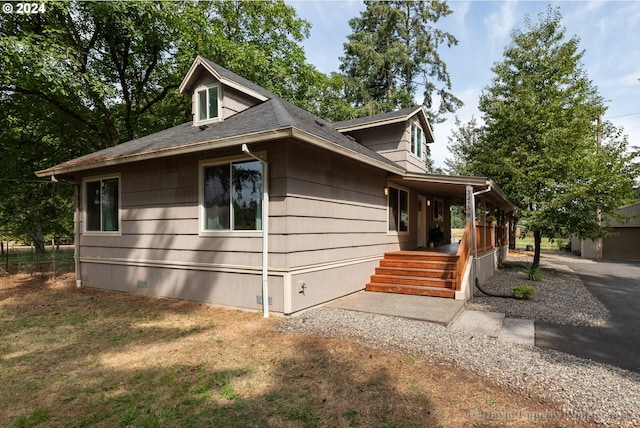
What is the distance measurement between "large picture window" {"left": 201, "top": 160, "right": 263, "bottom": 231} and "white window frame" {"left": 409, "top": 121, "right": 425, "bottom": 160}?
6.72m

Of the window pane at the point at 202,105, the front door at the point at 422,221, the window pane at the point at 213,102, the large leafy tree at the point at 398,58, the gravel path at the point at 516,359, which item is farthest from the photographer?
the large leafy tree at the point at 398,58

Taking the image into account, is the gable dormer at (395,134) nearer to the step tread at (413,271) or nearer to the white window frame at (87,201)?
the step tread at (413,271)

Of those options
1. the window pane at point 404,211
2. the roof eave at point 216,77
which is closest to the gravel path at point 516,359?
the window pane at point 404,211

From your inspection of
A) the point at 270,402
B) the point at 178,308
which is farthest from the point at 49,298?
the point at 270,402

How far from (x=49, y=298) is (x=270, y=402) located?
7.38m

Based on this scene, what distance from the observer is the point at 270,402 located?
9.86 feet

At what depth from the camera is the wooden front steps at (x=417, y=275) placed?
24.3 feet

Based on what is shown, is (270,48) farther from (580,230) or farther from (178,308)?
(580,230)

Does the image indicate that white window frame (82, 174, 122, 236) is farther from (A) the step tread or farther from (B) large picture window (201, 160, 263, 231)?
(A) the step tread

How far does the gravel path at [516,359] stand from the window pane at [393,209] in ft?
13.4

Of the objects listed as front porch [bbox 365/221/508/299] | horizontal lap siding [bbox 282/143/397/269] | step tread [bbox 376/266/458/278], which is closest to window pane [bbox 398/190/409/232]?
horizontal lap siding [bbox 282/143/397/269]

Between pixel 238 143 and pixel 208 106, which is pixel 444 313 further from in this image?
pixel 208 106

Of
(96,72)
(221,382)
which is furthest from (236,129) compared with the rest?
(96,72)

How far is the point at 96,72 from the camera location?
12.6 metres
